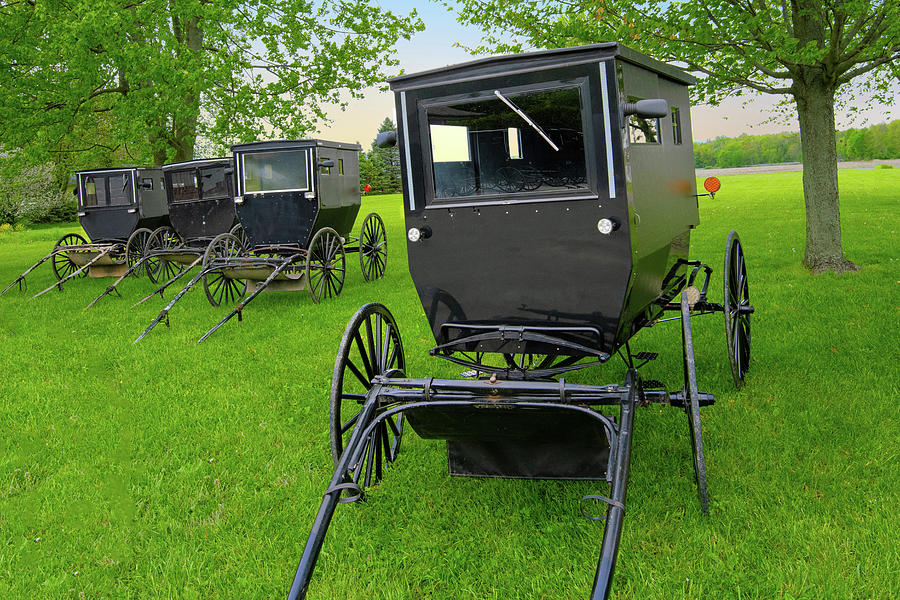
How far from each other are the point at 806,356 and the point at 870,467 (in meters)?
2.54

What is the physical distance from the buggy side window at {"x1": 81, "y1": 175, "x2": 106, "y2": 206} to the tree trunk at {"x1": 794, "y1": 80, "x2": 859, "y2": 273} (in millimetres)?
14012

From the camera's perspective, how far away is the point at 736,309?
6.20 metres

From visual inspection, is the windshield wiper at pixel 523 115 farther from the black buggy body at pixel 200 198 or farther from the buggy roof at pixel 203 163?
the black buggy body at pixel 200 198

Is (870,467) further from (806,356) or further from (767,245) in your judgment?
(767,245)

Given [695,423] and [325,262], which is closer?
[695,423]


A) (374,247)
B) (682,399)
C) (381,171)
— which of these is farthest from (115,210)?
(381,171)

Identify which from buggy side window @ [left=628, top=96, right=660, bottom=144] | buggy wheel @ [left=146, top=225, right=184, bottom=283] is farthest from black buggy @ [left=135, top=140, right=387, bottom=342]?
buggy side window @ [left=628, top=96, right=660, bottom=144]

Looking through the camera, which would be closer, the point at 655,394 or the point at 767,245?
the point at 655,394

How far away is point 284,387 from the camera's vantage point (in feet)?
23.3

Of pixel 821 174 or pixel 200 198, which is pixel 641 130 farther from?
pixel 200 198

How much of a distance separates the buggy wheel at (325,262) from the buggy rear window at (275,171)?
3.18ft

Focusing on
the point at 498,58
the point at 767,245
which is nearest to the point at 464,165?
the point at 498,58

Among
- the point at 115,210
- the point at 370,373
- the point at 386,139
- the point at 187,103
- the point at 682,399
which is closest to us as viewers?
the point at 682,399

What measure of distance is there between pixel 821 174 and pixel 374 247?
8.01m
